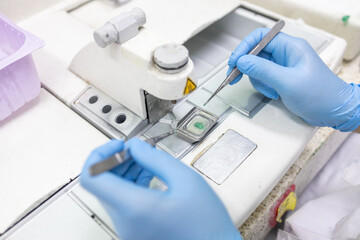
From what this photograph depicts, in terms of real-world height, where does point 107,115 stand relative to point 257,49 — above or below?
below

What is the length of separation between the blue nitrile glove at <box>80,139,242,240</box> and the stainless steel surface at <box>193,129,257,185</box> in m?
0.10

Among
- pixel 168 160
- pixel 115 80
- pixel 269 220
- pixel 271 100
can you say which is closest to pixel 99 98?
pixel 115 80

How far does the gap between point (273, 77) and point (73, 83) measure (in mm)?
527

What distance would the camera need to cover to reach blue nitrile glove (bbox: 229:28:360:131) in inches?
28.3

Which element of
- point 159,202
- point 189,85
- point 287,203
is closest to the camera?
point 159,202

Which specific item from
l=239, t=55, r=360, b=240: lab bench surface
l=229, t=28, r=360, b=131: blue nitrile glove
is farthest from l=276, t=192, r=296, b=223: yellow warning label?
l=229, t=28, r=360, b=131: blue nitrile glove

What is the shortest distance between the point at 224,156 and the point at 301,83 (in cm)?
25

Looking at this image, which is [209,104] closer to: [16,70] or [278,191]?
[278,191]

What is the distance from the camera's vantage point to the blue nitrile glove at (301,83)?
719 mm

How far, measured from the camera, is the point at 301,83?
72 cm

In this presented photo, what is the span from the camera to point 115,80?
29.3 inches

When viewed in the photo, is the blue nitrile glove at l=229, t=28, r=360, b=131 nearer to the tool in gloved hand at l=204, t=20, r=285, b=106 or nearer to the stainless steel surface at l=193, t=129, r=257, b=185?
the tool in gloved hand at l=204, t=20, r=285, b=106

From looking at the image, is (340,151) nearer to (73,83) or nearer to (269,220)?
(269,220)

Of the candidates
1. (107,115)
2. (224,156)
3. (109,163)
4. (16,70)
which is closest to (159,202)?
(109,163)
